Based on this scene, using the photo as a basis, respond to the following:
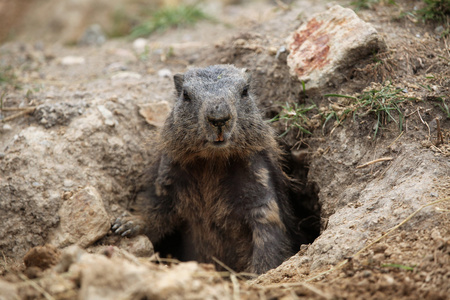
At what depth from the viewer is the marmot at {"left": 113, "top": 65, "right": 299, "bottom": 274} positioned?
5.36 m

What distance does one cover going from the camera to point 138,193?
6844 mm

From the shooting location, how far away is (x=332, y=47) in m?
6.26

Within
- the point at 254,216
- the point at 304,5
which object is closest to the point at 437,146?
the point at 254,216

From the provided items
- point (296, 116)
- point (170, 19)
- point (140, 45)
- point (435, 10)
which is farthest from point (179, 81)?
point (170, 19)

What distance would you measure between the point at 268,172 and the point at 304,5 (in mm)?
4241

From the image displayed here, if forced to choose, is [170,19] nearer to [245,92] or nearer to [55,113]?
[55,113]

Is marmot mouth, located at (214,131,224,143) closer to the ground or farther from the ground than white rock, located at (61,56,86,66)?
closer to the ground

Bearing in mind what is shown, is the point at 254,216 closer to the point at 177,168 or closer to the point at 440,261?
the point at 177,168

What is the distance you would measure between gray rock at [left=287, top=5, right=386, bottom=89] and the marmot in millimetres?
925

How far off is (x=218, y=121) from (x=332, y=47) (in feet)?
7.58

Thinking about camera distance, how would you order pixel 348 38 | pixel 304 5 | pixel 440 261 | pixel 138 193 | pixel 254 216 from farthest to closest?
1. pixel 304 5
2. pixel 138 193
3. pixel 348 38
4. pixel 254 216
5. pixel 440 261

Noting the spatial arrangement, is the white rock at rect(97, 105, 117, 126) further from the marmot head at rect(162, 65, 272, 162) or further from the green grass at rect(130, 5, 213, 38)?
the green grass at rect(130, 5, 213, 38)

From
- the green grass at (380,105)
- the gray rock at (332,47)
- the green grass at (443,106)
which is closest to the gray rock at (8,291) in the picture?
the green grass at (380,105)

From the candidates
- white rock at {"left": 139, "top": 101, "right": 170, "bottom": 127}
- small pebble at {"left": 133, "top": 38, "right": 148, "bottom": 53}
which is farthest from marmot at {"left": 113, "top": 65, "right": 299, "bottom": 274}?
small pebble at {"left": 133, "top": 38, "right": 148, "bottom": 53}
